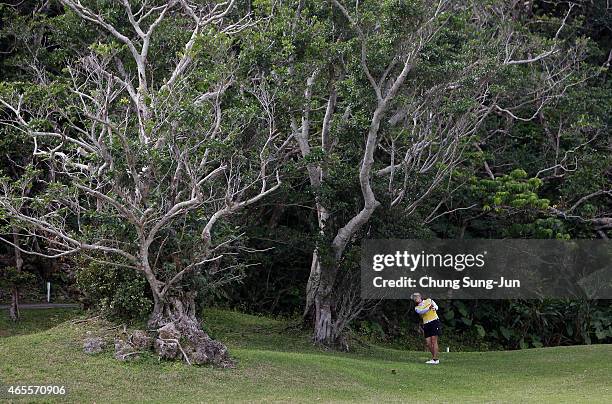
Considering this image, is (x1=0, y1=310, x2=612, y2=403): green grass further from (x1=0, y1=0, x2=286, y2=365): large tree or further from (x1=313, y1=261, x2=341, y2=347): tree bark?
(x1=313, y1=261, x2=341, y2=347): tree bark

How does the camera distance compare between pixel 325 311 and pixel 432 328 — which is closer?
pixel 432 328

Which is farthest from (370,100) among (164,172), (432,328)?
(432,328)

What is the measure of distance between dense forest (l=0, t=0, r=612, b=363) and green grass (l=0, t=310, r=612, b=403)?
1.05m

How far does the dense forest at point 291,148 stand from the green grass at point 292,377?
3.45 ft

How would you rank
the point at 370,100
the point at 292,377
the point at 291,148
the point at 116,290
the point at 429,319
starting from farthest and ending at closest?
the point at 291,148, the point at 429,319, the point at 370,100, the point at 116,290, the point at 292,377

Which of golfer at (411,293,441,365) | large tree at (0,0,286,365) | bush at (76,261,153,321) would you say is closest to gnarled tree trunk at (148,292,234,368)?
large tree at (0,0,286,365)

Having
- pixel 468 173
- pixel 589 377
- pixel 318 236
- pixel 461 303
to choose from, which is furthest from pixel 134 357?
pixel 461 303

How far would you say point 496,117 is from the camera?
26906 millimetres

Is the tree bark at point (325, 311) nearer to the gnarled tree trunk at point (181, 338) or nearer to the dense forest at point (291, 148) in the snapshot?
the dense forest at point (291, 148)

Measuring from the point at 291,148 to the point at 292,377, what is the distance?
7477mm

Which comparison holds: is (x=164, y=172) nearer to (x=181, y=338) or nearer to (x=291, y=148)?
(x=181, y=338)

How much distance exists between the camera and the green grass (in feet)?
43.3

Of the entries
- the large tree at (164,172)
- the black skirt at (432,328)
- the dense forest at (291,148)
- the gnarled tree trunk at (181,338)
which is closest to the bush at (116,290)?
the dense forest at (291,148)

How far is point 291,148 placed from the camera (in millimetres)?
20844
